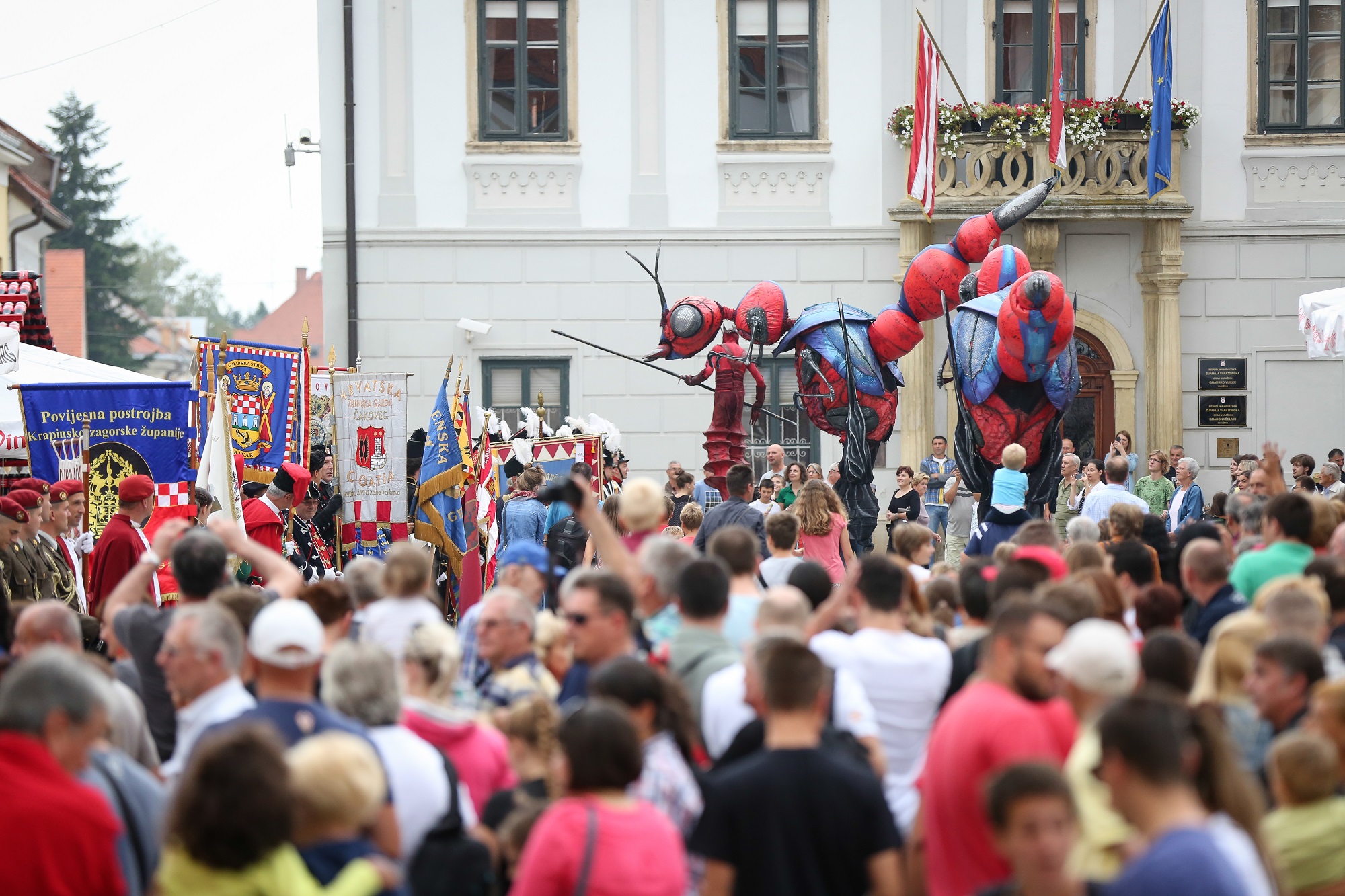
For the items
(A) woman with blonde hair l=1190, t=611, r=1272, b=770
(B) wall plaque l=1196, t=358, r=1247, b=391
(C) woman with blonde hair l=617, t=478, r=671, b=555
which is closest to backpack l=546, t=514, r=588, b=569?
(C) woman with blonde hair l=617, t=478, r=671, b=555

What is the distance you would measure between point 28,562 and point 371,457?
13.1ft

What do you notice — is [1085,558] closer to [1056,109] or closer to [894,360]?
[894,360]

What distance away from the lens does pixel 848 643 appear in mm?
Answer: 5383

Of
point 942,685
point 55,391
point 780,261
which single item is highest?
point 780,261

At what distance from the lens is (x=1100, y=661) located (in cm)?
423

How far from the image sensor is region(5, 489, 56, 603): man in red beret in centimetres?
928

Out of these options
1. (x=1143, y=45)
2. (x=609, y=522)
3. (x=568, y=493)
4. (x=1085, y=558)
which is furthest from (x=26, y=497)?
(x=1143, y=45)

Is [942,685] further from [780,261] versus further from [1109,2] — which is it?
[1109,2]

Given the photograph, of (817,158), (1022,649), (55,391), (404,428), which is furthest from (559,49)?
(1022,649)

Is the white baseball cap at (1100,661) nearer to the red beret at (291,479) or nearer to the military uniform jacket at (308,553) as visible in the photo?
the red beret at (291,479)

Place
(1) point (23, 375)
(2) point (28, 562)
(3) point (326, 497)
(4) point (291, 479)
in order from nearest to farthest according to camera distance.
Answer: (2) point (28, 562)
(4) point (291, 479)
(1) point (23, 375)
(3) point (326, 497)

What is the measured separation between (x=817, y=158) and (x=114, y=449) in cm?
1111

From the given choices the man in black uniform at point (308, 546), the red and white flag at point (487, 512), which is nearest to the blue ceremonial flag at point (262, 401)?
the man in black uniform at point (308, 546)

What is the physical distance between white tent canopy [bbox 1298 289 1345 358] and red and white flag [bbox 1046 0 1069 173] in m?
4.99
